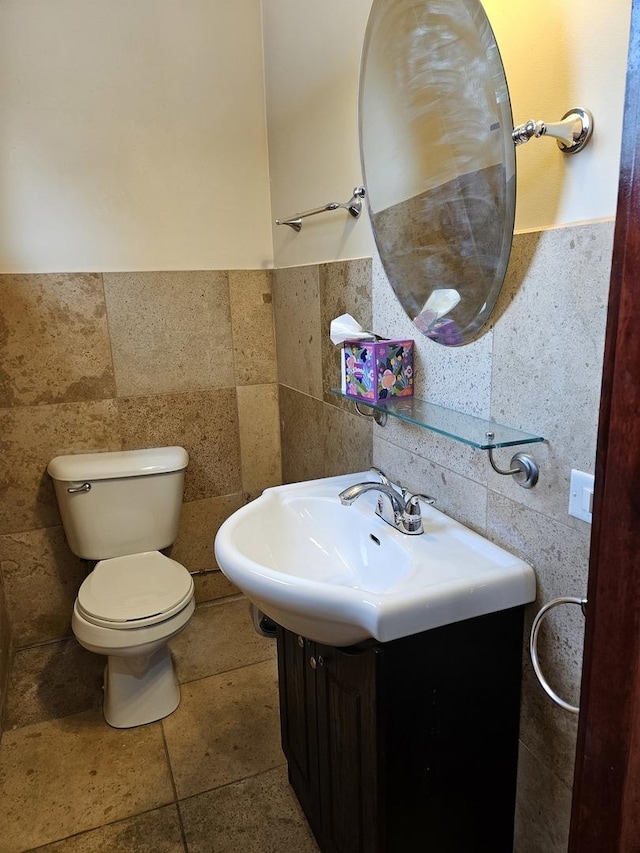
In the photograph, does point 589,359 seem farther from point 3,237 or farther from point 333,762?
point 3,237

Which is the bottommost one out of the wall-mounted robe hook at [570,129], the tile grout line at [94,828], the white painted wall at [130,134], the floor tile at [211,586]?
the tile grout line at [94,828]

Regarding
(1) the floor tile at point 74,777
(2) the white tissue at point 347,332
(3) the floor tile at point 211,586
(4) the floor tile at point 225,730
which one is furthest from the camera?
(3) the floor tile at point 211,586

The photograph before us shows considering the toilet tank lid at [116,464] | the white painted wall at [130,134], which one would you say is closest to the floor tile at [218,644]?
the toilet tank lid at [116,464]

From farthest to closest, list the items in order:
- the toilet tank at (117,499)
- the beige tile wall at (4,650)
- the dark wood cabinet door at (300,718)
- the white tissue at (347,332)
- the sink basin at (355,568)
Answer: the toilet tank at (117,499) < the beige tile wall at (4,650) < the white tissue at (347,332) < the dark wood cabinet door at (300,718) < the sink basin at (355,568)

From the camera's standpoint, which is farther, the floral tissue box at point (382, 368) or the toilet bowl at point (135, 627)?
the toilet bowl at point (135, 627)

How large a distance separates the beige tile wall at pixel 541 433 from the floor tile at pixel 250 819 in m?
0.63

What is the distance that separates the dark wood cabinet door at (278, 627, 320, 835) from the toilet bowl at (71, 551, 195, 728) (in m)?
0.49

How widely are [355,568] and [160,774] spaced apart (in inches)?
Result: 38.4

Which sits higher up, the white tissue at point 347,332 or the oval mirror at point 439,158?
the oval mirror at point 439,158

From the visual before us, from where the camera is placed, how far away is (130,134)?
2.11 meters

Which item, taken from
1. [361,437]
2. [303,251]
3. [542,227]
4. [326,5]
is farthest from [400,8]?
[361,437]

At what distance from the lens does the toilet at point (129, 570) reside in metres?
1.80

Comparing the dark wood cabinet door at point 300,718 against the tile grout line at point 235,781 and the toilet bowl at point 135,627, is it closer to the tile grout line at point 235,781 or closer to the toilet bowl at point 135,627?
the tile grout line at point 235,781

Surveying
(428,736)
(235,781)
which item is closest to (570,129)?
(428,736)
